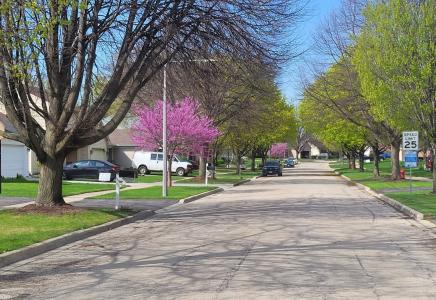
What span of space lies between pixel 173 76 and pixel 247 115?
19.5 m

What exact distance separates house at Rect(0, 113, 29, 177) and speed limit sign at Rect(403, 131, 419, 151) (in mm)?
22147

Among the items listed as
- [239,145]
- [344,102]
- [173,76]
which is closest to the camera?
[173,76]

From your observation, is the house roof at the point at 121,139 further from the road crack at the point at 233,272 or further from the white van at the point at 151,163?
the road crack at the point at 233,272

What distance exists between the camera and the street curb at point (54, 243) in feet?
32.8

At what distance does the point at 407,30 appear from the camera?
23.4 m

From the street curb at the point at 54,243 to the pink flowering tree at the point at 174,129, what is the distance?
14953 mm

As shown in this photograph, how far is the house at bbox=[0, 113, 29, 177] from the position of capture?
3512cm

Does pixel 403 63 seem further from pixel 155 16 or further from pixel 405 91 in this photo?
pixel 155 16

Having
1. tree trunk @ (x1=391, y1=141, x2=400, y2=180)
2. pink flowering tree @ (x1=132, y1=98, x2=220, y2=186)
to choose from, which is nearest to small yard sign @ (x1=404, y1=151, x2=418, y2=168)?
pink flowering tree @ (x1=132, y1=98, x2=220, y2=186)

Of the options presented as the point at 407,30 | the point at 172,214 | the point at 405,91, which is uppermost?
the point at 407,30

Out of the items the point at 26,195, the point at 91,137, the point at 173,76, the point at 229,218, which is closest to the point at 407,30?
the point at 173,76

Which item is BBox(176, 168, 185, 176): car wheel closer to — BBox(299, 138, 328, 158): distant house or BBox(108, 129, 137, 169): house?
BBox(108, 129, 137, 169): house

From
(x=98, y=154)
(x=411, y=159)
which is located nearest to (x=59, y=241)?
(x=411, y=159)

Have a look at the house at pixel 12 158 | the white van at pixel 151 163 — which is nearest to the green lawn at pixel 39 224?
the house at pixel 12 158
